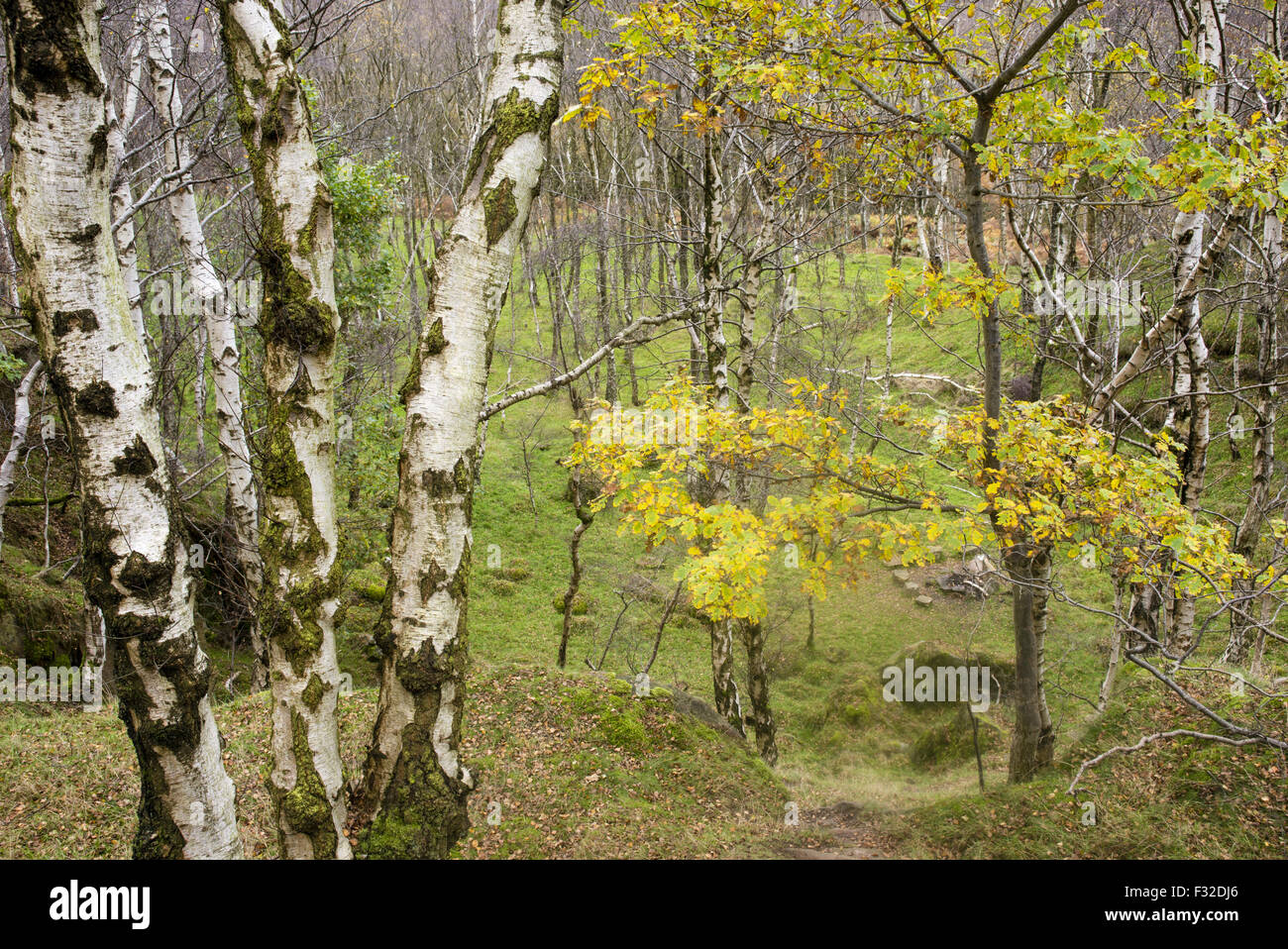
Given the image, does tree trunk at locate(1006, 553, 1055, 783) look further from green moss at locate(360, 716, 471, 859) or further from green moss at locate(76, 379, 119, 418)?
green moss at locate(76, 379, 119, 418)

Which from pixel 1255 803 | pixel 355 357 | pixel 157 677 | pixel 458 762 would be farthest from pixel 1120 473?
pixel 355 357

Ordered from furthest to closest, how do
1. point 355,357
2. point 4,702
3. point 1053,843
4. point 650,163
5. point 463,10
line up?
point 463,10 → point 650,163 → point 355,357 → point 4,702 → point 1053,843

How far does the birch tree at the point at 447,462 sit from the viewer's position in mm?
3533

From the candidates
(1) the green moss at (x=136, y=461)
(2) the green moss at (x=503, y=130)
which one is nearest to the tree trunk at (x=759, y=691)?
(2) the green moss at (x=503, y=130)

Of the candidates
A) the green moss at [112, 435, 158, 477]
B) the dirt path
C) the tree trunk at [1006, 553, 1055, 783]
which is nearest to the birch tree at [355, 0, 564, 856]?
the green moss at [112, 435, 158, 477]

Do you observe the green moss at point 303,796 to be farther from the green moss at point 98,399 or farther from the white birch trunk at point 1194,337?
the white birch trunk at point 1194,337

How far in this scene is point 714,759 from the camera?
7.02m

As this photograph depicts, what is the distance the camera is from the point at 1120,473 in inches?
200

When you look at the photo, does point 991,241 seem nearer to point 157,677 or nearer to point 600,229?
point 600,229

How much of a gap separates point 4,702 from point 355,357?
7131 mm

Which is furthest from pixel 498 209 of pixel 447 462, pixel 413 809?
pixel 413 809

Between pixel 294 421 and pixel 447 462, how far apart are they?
0.69 m

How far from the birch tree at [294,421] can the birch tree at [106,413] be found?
0.32 m

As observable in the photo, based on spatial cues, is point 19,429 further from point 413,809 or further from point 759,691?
point 759,691
